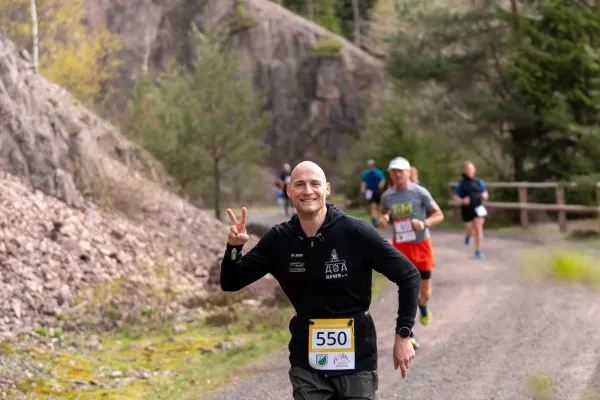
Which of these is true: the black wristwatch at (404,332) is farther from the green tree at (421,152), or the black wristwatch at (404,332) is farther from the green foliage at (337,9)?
the green foliage at (337,9)

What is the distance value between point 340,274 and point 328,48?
48.3 meters

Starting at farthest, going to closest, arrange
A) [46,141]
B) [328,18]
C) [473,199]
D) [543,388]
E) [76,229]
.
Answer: [328,18]
[473,199]
[46,141]
[76,229]
[543,388]

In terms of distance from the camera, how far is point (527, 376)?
57.2 inches

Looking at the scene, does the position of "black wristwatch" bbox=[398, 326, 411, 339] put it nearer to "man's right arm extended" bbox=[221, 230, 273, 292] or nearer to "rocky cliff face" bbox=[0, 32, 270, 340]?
"man's right arm extended" bbox=[221, 230, 273, 292]

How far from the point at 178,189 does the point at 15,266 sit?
9106mm

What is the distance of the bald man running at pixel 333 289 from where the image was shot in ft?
12.8

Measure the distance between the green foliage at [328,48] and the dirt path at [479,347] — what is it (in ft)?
132

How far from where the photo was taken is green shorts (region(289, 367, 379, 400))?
3.88m

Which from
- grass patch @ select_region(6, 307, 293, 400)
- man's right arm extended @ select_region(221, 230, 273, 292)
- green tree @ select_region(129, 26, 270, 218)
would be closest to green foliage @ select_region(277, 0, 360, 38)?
green tree @ select_region(129, 26, 270, 218)

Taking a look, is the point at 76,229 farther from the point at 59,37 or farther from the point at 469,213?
the point at 59,37

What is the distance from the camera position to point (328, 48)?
2005 inches

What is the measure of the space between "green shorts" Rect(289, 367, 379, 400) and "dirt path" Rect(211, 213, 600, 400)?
1.58 m

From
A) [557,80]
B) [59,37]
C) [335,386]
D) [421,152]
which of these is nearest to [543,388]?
[335,386]

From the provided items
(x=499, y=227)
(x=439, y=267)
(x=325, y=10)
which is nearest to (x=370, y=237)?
(x=439, y=267)
